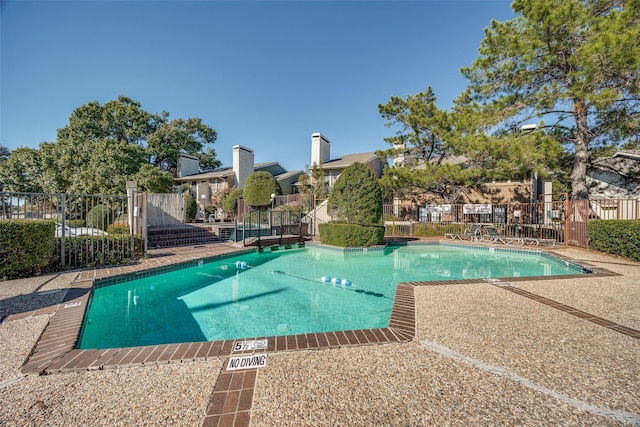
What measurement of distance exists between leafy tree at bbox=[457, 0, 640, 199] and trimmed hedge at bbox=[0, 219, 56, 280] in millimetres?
16868

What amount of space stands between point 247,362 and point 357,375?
106 centimetres

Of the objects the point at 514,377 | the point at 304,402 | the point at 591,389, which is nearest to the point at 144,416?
the point at 304,402

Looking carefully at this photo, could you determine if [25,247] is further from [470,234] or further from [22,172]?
[22,172]

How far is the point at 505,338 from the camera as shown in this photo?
305cm

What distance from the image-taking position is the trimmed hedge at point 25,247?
17.5 feet

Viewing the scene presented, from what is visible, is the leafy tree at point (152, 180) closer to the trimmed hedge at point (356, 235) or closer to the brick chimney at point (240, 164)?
the brick chimney at point (240, 164)

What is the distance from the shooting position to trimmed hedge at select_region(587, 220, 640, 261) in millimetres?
7617

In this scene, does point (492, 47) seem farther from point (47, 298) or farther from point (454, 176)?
point (47, 298)

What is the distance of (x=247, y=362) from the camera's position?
2.54 metres

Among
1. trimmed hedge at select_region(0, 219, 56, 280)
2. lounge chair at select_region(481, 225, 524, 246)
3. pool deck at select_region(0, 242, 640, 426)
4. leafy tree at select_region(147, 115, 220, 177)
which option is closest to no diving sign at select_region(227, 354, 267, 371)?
pool deck at select_region(0, 242, 640, 426)

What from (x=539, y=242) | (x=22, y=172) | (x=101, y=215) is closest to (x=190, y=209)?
(x=101, y=215)

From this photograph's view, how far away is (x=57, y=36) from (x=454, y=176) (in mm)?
18084

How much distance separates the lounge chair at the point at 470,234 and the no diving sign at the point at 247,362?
1370 centimetres

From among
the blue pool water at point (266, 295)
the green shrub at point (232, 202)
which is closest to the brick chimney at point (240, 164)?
the green shrub at point (232, 202)
